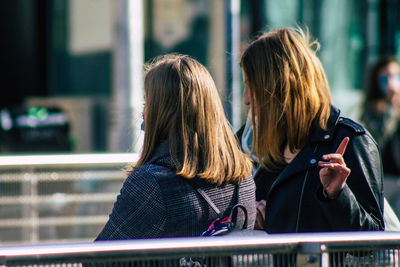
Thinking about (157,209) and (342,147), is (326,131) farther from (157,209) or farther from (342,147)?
(157,209)

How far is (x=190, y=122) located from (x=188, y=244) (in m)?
0.65

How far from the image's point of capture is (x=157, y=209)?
201 centimetres

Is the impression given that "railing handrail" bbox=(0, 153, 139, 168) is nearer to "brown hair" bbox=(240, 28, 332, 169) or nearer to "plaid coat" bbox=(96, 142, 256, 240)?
"brown hair" bbox=(240, 28, 332, 169)

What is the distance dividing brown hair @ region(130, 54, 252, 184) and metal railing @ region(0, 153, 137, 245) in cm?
284

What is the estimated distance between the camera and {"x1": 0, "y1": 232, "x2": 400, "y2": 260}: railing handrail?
151 centimetres

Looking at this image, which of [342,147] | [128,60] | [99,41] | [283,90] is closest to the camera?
[342,147]

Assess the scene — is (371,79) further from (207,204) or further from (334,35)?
(334,35)

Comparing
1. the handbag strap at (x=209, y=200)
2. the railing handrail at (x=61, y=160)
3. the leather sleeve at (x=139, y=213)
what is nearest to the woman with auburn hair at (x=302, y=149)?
the handbag strap at (x=209, y=200)

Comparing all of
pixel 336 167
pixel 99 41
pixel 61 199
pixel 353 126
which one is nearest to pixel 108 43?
pixel 99 41

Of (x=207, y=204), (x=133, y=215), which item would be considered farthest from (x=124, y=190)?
(x=207, y=204)

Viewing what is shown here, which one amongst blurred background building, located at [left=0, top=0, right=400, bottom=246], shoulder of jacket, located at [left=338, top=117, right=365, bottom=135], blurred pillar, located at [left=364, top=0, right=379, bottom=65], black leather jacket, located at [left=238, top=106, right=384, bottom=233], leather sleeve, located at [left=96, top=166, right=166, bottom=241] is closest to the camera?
leather sleeve, located at [left=96, top=166, right=166, bottom=241]

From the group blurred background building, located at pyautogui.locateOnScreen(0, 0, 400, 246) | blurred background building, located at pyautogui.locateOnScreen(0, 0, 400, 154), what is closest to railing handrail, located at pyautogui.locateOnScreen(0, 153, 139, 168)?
blurred background building, located at pyautogui.locateOnScreen(0, 0, 400, 246)

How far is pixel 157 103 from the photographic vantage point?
7.07ft

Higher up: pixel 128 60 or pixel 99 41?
pixel 99 41
